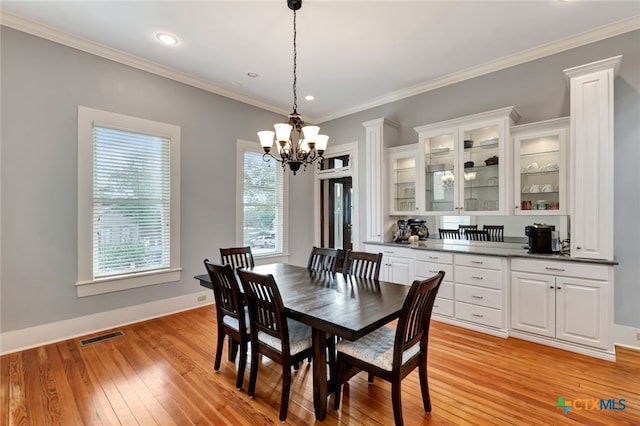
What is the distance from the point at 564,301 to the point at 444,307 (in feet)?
3.99

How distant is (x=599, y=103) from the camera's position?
2.85 m

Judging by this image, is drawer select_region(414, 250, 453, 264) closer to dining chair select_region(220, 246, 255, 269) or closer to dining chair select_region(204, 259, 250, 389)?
dining chair select_region(220, 246, 255, 269)

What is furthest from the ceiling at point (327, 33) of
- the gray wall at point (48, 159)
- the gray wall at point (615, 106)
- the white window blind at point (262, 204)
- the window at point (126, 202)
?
the white window blind at point (262, 204)

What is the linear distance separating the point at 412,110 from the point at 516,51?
1465mm

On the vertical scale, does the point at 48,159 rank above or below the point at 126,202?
above

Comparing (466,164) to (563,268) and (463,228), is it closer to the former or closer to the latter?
(463,228)

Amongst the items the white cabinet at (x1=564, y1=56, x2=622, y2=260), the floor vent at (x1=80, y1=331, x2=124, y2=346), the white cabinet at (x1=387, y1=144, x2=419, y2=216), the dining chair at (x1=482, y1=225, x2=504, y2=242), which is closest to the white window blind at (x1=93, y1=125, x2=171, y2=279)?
the floor vent at (x1=80, y1=331, x2=124, y2=346)

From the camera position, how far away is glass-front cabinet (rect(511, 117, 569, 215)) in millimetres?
3262

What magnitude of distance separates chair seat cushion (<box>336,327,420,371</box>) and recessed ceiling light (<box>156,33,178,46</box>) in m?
3.54

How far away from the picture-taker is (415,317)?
6.14ft

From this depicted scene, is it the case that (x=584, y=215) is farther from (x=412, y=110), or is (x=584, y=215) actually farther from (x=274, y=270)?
(x=274, y=270)

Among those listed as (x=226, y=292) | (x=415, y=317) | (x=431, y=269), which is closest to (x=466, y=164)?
(x=431, y=269)

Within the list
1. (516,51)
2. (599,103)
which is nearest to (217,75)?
(516,51)

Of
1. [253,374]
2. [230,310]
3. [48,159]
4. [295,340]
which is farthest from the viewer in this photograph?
[48,159]
